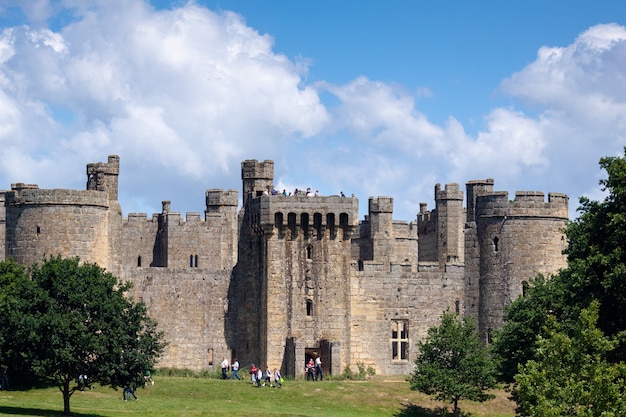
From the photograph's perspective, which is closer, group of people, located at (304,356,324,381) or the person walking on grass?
the person walking on grass

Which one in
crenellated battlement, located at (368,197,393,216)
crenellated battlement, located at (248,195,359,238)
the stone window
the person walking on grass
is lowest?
the person walking on grass

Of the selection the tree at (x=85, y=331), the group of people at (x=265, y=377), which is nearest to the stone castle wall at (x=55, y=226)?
the tree at (x=85, y=331)

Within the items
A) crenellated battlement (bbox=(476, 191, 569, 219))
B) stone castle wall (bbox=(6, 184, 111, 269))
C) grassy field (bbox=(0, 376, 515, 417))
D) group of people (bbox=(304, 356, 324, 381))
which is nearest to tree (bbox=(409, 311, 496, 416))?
grassy field (bbox=(0, 376, 515, 417))

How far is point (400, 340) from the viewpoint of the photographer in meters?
90.4

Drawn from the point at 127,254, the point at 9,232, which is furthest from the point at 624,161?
the point at 127,254

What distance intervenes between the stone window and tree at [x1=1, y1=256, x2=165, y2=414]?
2016cm

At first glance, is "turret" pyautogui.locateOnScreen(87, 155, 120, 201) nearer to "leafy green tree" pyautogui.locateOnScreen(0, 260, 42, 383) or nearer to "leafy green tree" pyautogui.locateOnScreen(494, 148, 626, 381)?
"leafy green tree" pyautogui.locateOnScreen(0, 260, 42, 383)

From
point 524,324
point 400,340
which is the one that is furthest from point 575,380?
point 400,340

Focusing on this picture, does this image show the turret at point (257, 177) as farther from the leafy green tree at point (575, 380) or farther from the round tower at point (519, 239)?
the leafy green tree at point (575, 380)

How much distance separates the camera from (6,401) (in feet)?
245

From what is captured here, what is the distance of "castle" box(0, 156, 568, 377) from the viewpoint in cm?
8488

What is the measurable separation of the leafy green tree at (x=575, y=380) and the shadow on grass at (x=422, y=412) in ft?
84.2

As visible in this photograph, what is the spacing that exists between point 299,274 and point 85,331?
60.2 feet

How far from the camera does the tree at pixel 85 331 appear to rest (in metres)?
70.9
